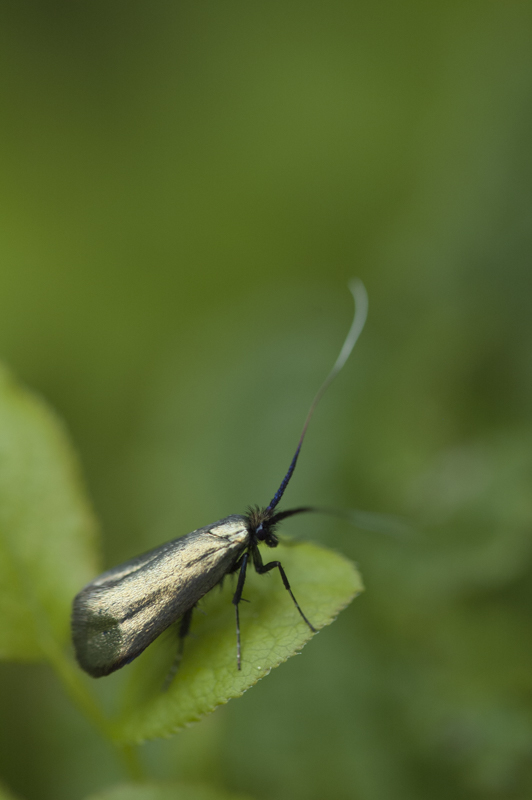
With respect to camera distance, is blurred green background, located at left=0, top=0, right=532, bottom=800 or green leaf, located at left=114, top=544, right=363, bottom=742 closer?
green leaf, located at left=114, top=544, right=363, bottom=742

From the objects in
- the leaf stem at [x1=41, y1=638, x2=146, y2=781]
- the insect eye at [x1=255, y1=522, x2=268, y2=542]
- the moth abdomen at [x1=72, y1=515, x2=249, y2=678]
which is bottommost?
the leaf stem at [x1=41, y1=638, x2=146, y2=781]

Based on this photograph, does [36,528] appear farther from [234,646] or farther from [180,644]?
[234,646]

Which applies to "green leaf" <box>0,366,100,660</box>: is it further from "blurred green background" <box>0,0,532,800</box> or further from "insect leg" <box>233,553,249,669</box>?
"blurred green background" <box>0,0,532,800</box>

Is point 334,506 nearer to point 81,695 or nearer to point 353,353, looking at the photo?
point 353,353

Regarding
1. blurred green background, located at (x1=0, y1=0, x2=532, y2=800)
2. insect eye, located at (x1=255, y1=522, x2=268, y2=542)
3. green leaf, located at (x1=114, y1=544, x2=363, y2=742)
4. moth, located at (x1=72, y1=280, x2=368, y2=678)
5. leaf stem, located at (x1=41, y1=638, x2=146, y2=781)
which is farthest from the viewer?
blurred green background, located at (x1=0, y1=0, x2=532, y2=800)

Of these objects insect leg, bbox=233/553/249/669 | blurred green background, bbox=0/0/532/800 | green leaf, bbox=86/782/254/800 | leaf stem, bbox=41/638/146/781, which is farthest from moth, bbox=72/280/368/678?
blurred green background, bbox=0/0/532/800

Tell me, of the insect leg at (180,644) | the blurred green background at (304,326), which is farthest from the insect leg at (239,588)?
the blurred green background at (304,326)

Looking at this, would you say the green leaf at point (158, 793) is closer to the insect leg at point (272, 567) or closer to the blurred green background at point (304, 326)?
the insect leg at point (272, 567)
